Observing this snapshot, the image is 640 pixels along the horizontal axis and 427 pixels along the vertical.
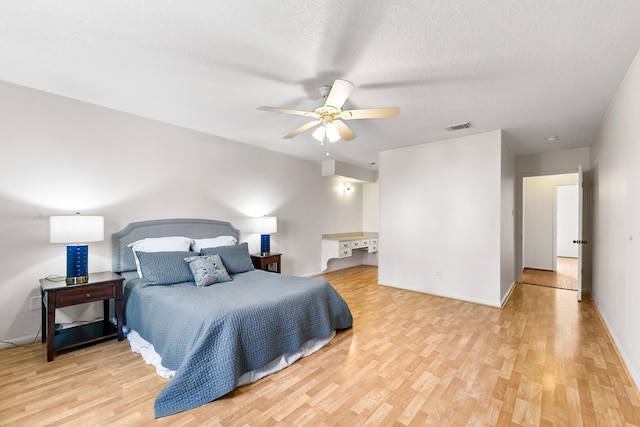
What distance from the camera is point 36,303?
2.71 m

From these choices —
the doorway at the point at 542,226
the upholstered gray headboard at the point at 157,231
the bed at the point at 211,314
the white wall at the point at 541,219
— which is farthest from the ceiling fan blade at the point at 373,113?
the white wall at the point at 541,219

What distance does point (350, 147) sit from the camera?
4.73 metres

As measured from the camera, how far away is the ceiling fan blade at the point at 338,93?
2049 mm

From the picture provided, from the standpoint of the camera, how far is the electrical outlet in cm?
270

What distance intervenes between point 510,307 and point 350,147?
10.8 ft

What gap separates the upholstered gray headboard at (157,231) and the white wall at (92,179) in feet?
0.32

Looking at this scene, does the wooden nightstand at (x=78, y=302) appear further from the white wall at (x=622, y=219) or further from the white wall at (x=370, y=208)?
the white wall at (x=370, y=208)

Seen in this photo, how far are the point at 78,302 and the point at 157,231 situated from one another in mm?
1095

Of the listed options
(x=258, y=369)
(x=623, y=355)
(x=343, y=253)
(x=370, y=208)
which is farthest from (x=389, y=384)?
(x=370, y=208)

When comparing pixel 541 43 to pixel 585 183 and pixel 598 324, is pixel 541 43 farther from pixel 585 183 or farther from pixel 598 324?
pixel 585 183

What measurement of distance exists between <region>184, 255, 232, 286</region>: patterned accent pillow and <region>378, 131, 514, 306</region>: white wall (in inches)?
116

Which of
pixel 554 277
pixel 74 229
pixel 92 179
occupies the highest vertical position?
pixel 92 179

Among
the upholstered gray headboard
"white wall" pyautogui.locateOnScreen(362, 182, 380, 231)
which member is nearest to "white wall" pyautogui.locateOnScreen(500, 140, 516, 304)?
"white wall" pyautogui.locateOnScreen(362, 182, 380, 231)

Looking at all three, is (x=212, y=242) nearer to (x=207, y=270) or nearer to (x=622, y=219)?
(x=207, y=270)
